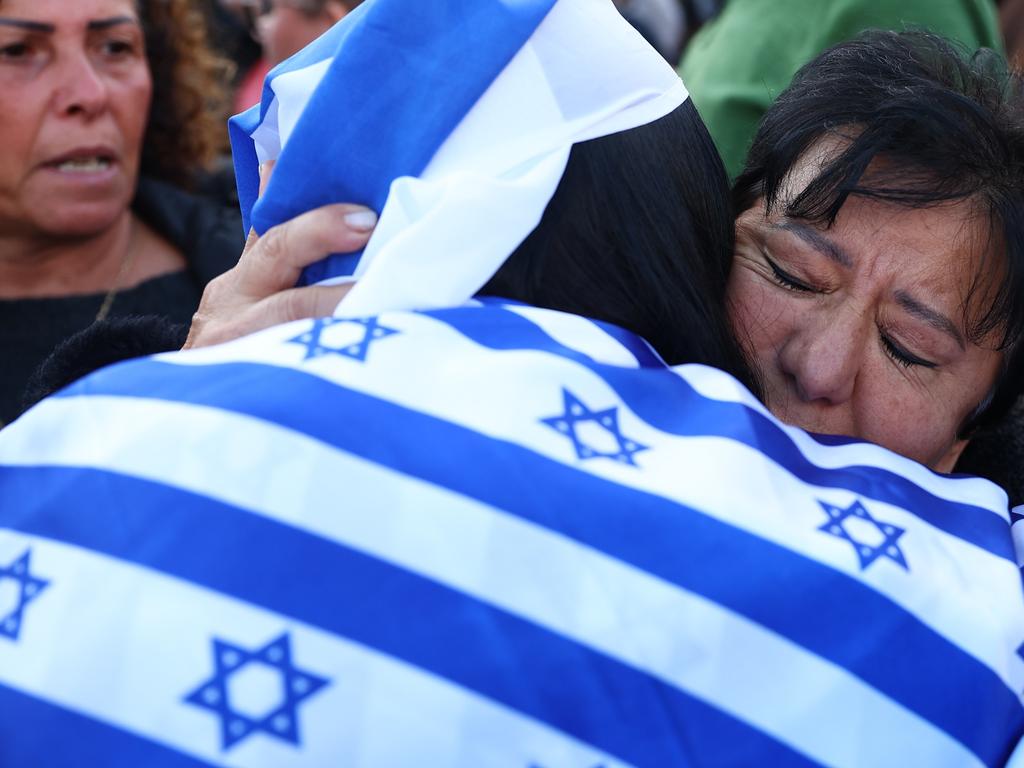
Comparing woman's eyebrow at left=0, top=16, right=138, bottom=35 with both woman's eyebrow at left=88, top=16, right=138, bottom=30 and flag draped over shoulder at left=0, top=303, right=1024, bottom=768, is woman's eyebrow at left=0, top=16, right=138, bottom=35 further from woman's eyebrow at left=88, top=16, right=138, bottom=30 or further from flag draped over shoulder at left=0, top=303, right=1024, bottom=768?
flag draped over shoulder at left=0, top=303, right=1024, bottom=768

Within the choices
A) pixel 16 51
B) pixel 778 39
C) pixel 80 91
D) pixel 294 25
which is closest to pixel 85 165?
pixel 80 91

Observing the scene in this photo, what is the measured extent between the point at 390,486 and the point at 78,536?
0.26 meters

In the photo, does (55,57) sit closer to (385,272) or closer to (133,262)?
(133,262)

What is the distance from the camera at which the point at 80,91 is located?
2891 millimetres

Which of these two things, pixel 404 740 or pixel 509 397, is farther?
pixel 509 397

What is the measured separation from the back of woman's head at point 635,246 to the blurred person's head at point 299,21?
2920 mm

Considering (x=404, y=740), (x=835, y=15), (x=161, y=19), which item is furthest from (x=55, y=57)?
(x=404, y=740)

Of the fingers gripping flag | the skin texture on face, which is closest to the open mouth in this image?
the fingers gripping flag

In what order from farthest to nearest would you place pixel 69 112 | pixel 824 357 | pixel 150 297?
1. pixel 150 297
2. pixel 69 112
3. pixel 824 357

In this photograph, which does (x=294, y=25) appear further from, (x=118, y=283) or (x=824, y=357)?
(x=824, y=357)

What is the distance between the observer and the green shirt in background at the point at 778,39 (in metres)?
2.86

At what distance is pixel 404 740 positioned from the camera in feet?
3.29

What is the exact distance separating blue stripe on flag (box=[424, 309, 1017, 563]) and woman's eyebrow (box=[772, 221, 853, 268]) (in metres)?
0.45

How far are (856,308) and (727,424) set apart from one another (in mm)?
569
